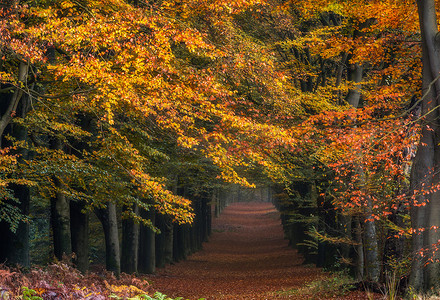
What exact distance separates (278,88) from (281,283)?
34.6 feet

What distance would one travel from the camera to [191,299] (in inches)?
730

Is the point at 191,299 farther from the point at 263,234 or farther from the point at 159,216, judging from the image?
the point at 263,234

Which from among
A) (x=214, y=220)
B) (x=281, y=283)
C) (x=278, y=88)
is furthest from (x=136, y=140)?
(x=214, y=220)

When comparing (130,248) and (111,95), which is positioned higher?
(111,95)

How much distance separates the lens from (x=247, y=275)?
2811 cm

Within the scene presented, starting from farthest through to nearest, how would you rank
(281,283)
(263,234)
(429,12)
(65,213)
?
1. (263,234)
2. (281,283)
3. (65,213)
4. (429,12)

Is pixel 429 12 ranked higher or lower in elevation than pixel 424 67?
higher

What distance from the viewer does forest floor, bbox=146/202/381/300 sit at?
17.7 m

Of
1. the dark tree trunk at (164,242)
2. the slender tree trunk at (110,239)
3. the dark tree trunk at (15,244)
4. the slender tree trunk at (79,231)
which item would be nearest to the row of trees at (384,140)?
the slender tree trunk at (110,239)

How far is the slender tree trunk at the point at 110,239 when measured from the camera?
19.5 m

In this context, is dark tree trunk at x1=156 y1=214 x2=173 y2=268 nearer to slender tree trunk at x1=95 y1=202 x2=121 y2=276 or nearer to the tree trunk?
slender tree trunk at x1=95 y1=202 x2=121 y2=276

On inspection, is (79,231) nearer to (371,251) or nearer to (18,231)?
(18,231)

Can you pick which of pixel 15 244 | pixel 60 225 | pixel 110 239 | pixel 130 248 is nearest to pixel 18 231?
pixel 15 244

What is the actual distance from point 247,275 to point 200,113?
16964mm
